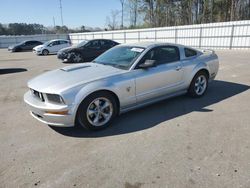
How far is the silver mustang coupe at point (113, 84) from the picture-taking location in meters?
3.72

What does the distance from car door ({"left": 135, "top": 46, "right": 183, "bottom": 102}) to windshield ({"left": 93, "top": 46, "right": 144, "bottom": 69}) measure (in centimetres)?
20

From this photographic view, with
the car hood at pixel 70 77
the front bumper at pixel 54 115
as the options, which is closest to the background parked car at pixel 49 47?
the car hood at pixel 70 77

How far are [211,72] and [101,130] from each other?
3.59 m

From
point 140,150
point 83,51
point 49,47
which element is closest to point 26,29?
point 49,47

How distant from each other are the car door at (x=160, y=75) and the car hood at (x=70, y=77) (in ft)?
1.70

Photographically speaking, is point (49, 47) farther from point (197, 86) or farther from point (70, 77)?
point (70, 77)

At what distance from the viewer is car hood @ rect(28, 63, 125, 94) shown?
376 centimetres

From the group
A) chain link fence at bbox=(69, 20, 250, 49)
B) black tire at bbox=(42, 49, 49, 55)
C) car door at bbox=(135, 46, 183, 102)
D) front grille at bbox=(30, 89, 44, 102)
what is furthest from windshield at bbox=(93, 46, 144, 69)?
black tire at bbox=(42, 49, 49, 55)

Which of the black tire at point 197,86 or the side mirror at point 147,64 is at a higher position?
the side mirror at point 147,64

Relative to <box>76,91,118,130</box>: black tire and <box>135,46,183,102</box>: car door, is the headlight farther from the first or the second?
<box>135,46,183,102</box>: car door

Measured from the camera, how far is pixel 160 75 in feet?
15.6

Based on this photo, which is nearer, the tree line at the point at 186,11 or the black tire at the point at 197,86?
the black tire at the point at 197,86

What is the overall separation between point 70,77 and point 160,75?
6.13ft

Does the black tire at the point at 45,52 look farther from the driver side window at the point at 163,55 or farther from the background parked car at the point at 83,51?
the driver side window at the point at 163,55
